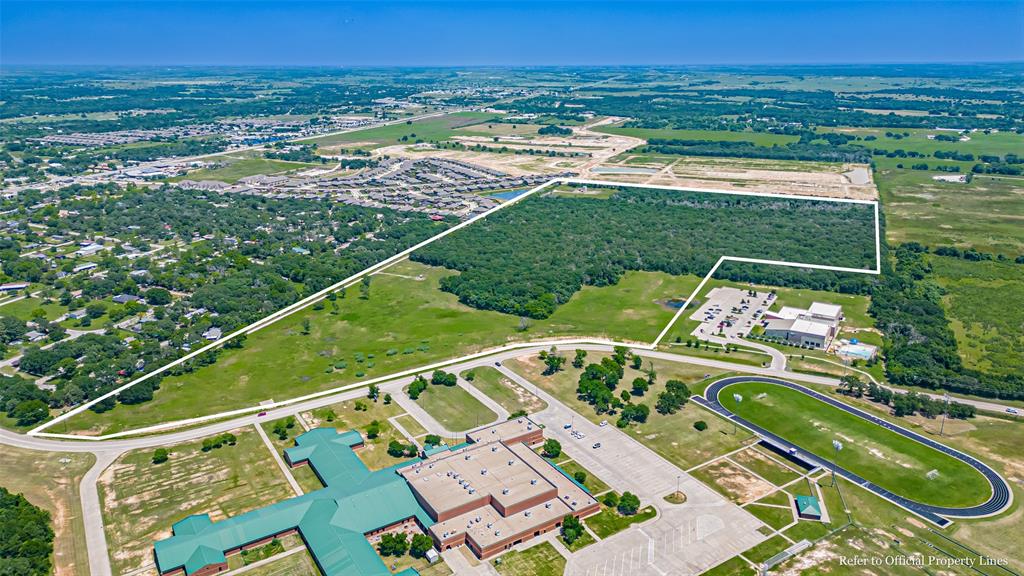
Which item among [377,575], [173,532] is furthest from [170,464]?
[377,575]

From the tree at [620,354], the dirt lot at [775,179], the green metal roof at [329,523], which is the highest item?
the dirt lot at [775,179]

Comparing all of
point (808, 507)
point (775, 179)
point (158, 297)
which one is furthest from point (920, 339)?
point (158, 297)

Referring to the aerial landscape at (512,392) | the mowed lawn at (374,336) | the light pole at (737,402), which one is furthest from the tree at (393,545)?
the light pole at (737,402)

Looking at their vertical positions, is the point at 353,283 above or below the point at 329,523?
above

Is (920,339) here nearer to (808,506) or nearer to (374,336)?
(808,506)

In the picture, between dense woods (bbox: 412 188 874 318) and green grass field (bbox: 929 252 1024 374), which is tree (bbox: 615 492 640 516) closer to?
dense woods (bbox: 412 188 874 318)

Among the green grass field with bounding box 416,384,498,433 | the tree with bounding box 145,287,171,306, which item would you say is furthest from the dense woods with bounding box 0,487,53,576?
the tree with bounding box 145,287,171,306

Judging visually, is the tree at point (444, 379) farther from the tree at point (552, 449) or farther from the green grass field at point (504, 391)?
the tree at point (552, 449)
